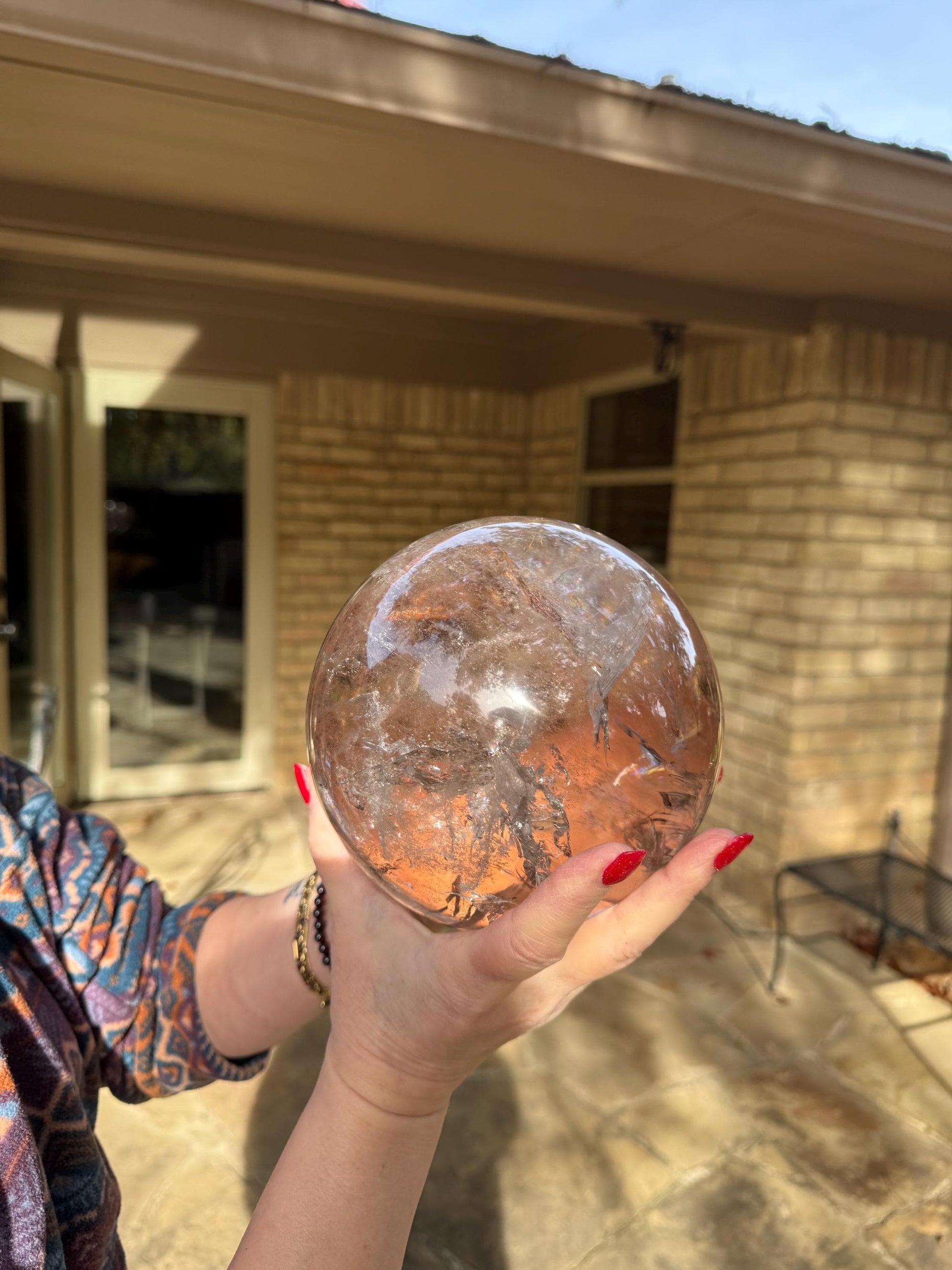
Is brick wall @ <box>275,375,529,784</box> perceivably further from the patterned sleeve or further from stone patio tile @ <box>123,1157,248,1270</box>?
the patterned sleeve

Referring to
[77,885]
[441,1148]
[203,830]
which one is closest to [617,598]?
[77,885]

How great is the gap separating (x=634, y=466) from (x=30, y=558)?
359cm

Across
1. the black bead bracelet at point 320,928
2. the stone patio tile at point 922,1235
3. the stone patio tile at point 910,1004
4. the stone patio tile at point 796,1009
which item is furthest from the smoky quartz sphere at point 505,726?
the stone patio tile at point 910,1004

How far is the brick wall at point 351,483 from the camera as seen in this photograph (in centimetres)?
551

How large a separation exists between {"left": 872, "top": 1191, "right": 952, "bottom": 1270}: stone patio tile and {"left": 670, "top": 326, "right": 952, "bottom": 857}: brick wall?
1.72 meters

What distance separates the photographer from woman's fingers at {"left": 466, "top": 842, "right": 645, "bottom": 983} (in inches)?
27.3

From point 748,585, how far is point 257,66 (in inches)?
123

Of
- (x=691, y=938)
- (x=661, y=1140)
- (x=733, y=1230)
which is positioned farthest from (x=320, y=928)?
(x=691, y=938)

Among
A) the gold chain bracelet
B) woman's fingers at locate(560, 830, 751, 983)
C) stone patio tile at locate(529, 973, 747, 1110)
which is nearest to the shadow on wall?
stone patio tile at locate(529, 973, 747, 1110)

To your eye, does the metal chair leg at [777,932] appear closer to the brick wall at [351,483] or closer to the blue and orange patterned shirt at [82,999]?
the blue and orange patterned shirt at [82,999]

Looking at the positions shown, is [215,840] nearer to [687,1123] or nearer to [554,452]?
[687,1123]

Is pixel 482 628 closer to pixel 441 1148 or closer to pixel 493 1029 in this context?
pixel 493 1029

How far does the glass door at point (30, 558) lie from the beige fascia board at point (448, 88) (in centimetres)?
248

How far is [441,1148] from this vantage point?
8.79ft
